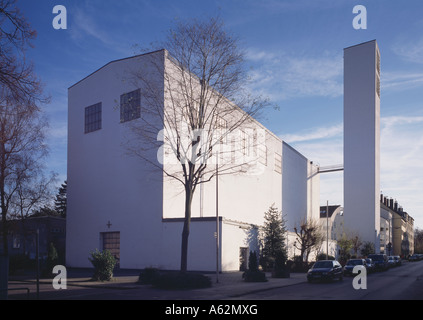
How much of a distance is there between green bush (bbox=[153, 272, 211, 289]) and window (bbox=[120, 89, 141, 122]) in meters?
18.9

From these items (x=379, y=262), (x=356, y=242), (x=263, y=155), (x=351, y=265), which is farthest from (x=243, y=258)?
(x=356, y=242)

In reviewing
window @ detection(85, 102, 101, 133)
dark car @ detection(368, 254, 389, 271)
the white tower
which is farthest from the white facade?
window @ detection(85, 102, 101, 133)

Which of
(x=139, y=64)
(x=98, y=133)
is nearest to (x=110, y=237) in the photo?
(x=98, y=133)

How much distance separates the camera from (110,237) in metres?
40.5

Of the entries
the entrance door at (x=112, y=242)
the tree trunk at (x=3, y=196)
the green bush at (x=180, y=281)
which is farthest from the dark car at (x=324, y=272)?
the tree trunk at (x=3, y=196)

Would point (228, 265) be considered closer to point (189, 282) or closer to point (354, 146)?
point (189, 282)

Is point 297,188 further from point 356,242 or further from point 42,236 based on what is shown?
point 42,236

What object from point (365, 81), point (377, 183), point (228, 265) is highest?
point (365, 81)

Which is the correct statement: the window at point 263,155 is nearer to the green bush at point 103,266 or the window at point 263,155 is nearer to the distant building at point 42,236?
the distant building at point 42,236

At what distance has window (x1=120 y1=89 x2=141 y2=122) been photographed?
3872cm

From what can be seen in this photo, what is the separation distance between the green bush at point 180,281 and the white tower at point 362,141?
5938cm

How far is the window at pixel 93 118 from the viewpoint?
1711 inches
